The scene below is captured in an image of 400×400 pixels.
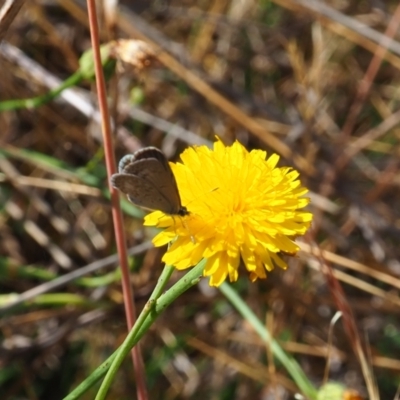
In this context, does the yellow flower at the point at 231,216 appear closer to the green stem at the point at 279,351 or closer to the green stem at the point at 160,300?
the green stem at the point at 160,300

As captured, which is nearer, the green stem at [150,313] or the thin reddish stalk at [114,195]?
the green stem at [150,313]

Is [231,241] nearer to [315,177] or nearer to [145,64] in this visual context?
[145,64]

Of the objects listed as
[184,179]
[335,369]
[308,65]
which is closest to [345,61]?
[308,65]

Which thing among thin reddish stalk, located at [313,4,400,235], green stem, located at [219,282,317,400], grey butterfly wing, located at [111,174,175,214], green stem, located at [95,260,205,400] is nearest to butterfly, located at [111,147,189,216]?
grey butterfly wing, located at [111,174,175,214]

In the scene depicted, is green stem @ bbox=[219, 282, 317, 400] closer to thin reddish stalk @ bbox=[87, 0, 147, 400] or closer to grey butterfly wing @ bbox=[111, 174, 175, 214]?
thin reddish stalk @ bbox=[87, 0, 147, 400]

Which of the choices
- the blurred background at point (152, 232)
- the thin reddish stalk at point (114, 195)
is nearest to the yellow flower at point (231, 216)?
the thin reddish stalk at point (114, 195)

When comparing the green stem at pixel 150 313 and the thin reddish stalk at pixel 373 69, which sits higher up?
the green stem at pixel 150 313
